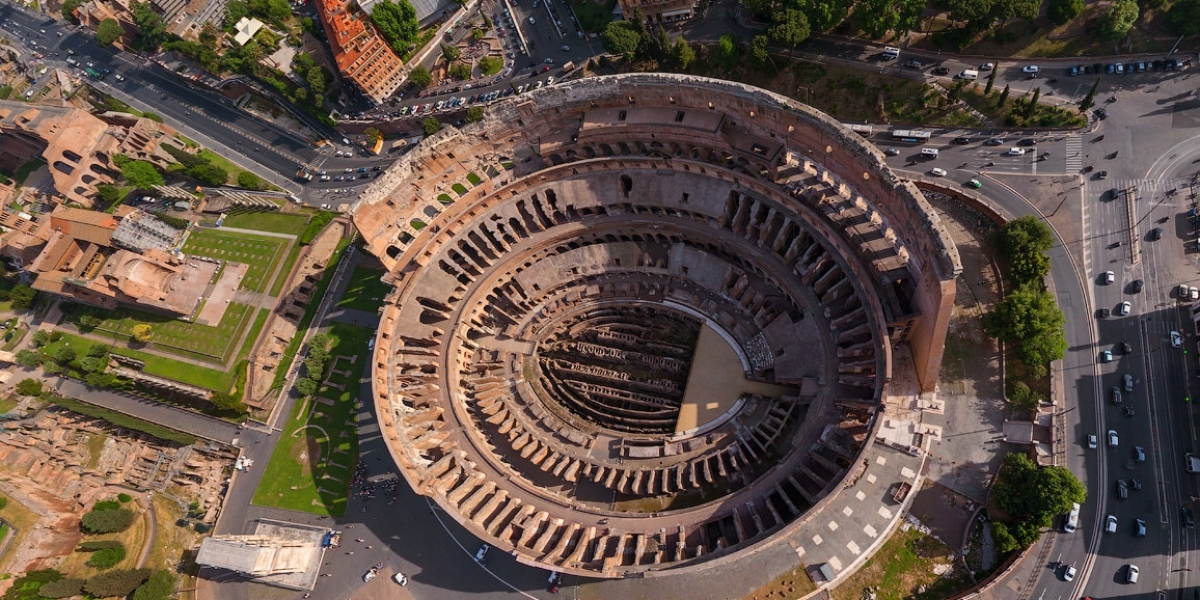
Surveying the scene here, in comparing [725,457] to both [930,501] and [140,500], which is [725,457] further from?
[140,500]

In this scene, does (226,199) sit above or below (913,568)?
above

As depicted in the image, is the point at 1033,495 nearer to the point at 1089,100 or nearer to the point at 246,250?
the point at 1089,100

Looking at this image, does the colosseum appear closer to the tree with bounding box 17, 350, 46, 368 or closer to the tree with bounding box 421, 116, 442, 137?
the tree with bounding box 421, 116, 442, 137

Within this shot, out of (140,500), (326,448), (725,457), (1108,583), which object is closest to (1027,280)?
(1108,583)

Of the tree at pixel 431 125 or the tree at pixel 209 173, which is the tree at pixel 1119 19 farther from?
the tree at pixel 209 173

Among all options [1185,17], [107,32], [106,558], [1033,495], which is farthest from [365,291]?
[1185,17]

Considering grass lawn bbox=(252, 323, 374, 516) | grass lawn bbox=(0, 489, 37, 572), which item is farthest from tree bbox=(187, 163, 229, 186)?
grass lawn bbox=(0, 489, 37, 572)
